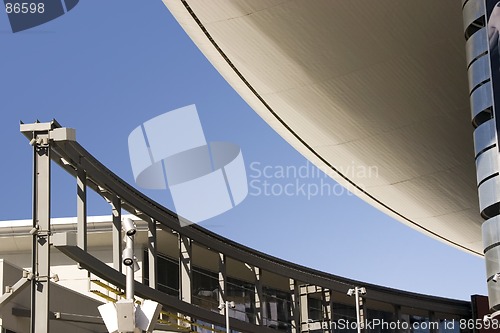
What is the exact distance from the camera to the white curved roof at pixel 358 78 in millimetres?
23312

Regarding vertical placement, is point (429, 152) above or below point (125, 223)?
above

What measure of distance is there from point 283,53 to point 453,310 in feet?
80.4

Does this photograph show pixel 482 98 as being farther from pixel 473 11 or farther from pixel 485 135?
pixel 473 11

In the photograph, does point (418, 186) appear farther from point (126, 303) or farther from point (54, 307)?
point (126, 303)

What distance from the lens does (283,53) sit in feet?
83.6

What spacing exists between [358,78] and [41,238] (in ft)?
36.8

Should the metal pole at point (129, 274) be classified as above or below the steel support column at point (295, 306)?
below

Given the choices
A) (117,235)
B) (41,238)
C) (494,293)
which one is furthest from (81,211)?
(494,293)

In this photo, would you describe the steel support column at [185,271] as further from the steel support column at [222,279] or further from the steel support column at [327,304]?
the steel support column at [327,304]

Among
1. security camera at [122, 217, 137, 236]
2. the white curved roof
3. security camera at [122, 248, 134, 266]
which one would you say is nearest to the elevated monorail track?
the white curved roof

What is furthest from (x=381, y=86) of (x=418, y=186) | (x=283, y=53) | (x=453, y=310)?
(x=453, y=310)

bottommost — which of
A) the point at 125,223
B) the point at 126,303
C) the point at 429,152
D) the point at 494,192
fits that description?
the point at 126,303

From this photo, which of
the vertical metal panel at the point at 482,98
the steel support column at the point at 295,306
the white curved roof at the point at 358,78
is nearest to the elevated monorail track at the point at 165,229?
the steel support column at the point at 295,306

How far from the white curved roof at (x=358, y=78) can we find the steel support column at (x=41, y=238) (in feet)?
22.6
